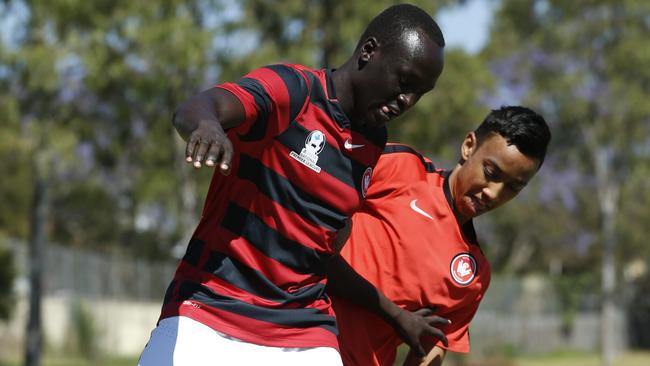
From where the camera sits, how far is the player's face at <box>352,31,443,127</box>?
424cm

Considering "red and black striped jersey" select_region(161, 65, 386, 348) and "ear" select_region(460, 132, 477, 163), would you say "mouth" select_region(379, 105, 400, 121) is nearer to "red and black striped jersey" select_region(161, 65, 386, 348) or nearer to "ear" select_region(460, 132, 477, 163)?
"red and black striped jersey" select_region(161, 65, 386, 348)

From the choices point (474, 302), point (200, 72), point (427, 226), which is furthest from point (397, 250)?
point (200, 72)

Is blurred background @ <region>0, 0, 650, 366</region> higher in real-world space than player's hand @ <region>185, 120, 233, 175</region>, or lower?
higher

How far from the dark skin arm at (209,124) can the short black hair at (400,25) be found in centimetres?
75

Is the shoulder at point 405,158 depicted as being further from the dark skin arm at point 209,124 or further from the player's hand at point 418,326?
the dark skin arm at point 209,124

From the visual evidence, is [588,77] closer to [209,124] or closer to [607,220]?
[607,220]

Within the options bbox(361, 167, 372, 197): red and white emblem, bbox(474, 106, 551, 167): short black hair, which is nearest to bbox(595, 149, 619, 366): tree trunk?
bbox(474, 106, 551, 167): short black hair

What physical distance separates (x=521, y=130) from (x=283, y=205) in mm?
1488

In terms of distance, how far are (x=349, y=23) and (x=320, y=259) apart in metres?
12.9

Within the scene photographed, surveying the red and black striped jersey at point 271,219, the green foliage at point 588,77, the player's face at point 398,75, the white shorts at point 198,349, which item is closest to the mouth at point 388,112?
the player's face at point 398,75

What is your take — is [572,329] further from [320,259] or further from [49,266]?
[320,259]

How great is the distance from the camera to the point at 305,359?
14.4 ft

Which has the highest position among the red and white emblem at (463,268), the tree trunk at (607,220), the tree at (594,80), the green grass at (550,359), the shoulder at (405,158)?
the tree at (594,80)

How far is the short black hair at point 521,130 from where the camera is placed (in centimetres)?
529
